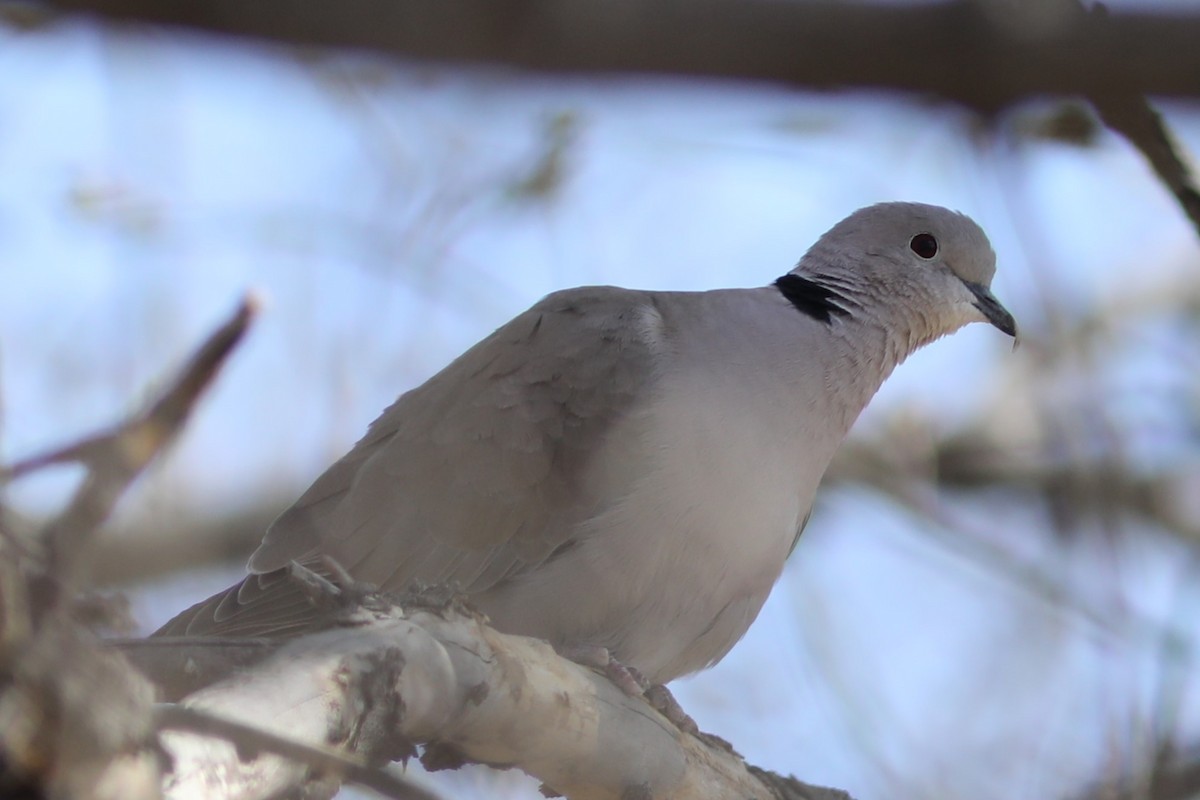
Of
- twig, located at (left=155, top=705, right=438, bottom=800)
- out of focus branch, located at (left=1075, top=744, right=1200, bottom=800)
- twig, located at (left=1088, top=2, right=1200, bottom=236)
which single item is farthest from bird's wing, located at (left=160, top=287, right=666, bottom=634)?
twig, located at (left=155, top=705, right=438, bottom=800)

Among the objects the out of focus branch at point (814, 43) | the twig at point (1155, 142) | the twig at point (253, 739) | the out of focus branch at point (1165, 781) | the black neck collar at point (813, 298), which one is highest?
the black neck collar at point (813, 298)

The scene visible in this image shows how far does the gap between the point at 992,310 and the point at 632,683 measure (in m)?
1.97

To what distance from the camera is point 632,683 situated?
3.16m

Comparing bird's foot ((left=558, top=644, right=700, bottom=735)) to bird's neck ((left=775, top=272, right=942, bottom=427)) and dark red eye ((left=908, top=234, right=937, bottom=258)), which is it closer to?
bird's neck ((left=775, top=272, right=942, bottom=427))

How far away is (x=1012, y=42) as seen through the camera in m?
1.10

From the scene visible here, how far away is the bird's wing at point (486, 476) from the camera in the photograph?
11.8ft

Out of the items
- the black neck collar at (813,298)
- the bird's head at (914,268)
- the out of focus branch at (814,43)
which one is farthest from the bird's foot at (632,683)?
the out of focus branch at (814,43)

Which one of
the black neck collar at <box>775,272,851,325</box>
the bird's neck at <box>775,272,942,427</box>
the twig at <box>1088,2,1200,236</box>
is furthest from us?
the black neck collar at <box>775,272,851,325</box>

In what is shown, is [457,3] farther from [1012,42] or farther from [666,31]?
[1012,42]

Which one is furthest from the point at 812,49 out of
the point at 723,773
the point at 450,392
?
the point at 450,392

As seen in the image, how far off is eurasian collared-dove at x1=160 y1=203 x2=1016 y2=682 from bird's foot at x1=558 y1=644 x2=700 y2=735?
0.51 ft

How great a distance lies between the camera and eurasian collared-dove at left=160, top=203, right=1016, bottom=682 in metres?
3.49

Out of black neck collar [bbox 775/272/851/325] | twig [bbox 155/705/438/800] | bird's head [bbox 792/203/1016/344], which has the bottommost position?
twig [bbox 155/705/438/800]

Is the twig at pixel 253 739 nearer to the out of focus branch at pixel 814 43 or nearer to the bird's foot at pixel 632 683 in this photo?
the out of focus branch at pixel 814 43
